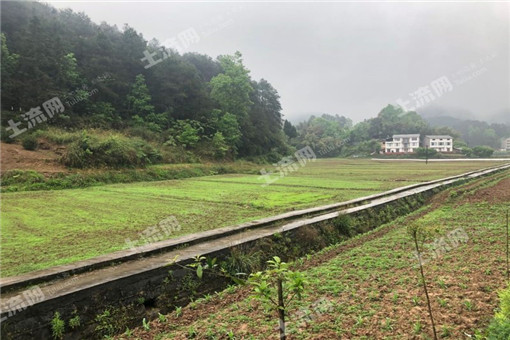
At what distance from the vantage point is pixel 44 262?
16.8ft

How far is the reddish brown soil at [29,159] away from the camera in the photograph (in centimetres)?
1568

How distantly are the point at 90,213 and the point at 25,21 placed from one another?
34544mm

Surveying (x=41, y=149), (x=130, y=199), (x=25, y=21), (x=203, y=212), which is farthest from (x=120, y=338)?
(x=25, y=21)

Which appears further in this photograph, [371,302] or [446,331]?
[371,302]

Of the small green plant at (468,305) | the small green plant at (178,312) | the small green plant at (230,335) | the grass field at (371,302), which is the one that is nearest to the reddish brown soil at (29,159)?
the small green plant at (178,312)

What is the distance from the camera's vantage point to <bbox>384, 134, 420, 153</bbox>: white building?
72312mm

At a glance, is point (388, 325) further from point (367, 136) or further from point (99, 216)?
point (367, 136)

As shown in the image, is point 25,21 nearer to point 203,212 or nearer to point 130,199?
point 130,199

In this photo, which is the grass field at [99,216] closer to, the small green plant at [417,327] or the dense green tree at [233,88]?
the small green plant at [417,327]

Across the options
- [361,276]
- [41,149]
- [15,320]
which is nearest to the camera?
[15,320]

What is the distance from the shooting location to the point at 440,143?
7138cm

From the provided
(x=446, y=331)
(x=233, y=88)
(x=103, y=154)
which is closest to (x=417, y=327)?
(x=446, y=331)

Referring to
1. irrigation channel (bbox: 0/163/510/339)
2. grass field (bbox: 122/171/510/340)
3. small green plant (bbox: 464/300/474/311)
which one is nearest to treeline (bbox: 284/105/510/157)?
grass field (bbox: 122/171/510/340)

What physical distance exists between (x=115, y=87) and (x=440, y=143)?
68073mm
